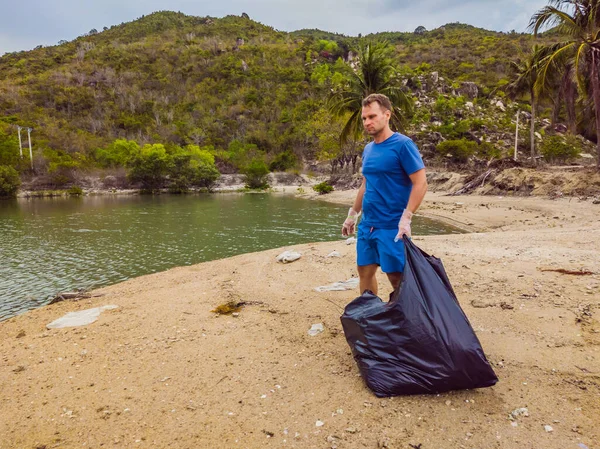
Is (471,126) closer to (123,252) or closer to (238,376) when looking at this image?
(123,252)

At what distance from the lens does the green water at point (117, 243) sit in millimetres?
7840

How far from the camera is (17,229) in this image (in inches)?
630

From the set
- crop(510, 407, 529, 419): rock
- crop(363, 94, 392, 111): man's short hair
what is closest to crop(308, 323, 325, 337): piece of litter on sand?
crop(510, 407, 529, 419): rock

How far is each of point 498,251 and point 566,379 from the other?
4.54 m

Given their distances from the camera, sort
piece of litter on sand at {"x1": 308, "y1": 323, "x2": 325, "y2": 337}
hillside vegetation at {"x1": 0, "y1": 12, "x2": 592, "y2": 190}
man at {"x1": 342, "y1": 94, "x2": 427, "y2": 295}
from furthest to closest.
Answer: hillside vegetation at {"x1": 0, "y1": 12, "x2": 592, "y2": 190}, piece of litter on sand at {"x1": 308, "y1": 323, "x2": 325, "y2": 337}, man at {"x1": 342, "y1": 94, "x2": 427, "y2": 295}

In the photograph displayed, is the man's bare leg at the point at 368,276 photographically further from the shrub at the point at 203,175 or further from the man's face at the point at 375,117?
the shrub at the point at 203,175

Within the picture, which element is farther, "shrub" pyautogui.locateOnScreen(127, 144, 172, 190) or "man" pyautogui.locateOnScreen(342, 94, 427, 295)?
"shrub" pyautogui.locateOnScreen(127, 144, 172, 190)

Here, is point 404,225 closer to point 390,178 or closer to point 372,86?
point 390,178

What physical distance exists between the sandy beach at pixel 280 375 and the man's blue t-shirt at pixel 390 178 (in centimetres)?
117

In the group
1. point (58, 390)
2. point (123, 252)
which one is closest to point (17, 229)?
point (123, 252)

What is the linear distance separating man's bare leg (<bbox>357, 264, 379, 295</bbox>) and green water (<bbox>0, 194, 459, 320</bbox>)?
595 centimetres

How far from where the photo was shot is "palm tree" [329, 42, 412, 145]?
72.5 feet

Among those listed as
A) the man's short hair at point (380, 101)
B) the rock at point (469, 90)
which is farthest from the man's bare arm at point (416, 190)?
the rock at point (469, 90)

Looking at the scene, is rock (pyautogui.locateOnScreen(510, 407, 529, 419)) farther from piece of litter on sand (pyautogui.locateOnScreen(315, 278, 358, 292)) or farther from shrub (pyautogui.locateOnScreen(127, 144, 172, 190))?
shrub (pyautogui.locateOnScreen(127, 144, 172, 190))
